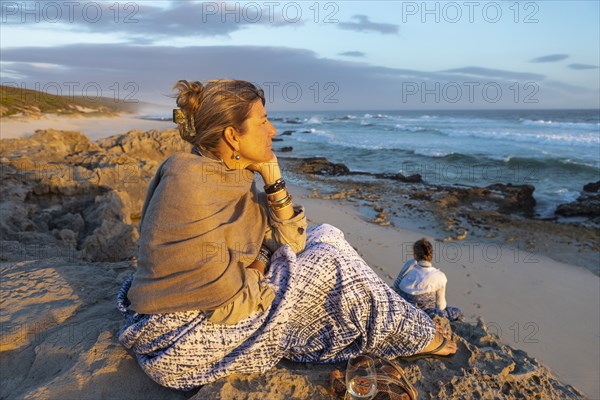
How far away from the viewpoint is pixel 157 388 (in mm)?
2236

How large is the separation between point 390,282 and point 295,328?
3576 millimetres

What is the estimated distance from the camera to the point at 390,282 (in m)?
5.68

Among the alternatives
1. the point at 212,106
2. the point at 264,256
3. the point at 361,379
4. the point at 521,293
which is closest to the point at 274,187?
the point at 264,256

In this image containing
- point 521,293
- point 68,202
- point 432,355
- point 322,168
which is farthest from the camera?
point 322,168

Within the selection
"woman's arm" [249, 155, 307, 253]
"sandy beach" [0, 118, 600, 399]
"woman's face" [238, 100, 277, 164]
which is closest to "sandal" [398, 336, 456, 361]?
"sandy beach" [0, 118, 600, 399]

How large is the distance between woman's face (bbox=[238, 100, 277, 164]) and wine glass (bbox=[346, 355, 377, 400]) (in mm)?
1235

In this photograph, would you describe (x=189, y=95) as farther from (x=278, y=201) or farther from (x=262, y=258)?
(x=262, y=258)

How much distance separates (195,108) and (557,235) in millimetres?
8356

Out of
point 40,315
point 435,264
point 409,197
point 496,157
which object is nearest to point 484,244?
point 435,264

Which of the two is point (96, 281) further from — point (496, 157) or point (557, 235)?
point (496, 157)

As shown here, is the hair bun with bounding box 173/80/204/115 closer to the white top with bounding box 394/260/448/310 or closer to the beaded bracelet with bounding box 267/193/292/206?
the beaded bracelet with bounding box 267/193/292/206

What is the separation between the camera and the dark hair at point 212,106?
85.1 inches

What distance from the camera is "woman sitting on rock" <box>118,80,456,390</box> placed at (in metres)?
1.99

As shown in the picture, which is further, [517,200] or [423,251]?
[517,200]
